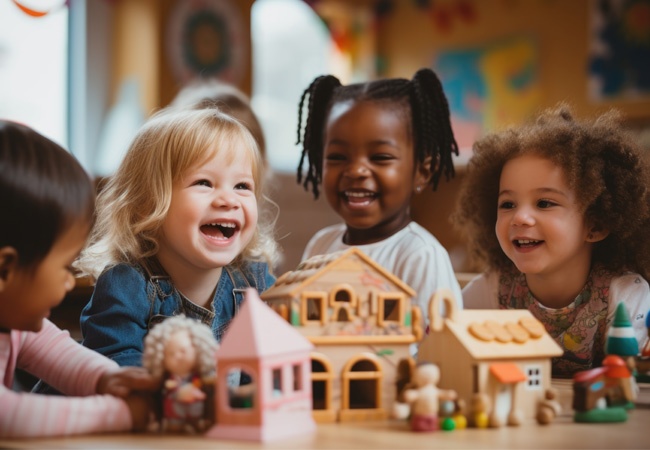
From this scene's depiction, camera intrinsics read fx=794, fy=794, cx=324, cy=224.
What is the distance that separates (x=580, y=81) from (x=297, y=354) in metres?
4.65

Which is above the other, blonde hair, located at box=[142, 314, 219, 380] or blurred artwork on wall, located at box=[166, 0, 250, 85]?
blurred artwork on wall, located at box=[166, 0, 250, 85]

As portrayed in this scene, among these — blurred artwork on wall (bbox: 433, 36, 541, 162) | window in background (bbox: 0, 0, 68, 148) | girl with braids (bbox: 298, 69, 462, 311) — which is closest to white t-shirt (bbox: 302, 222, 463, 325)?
girl with braids (bbox: 298, 69, 462, 311)

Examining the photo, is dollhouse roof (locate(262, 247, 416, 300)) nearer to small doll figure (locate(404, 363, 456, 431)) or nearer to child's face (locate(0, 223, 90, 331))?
small doll figure (locate(404, 363, 456, 431))

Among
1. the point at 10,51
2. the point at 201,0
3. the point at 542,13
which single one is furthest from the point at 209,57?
the point at 542,13

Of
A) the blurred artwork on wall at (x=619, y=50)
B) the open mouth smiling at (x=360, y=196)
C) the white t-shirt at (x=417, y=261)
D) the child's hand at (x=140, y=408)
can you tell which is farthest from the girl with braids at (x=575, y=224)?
the blurred artwork on wall at (x=619, y=50)

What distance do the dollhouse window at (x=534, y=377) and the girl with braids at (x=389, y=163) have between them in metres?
0.67

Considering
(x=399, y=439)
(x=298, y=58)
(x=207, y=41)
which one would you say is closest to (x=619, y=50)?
(x=298, y=58)

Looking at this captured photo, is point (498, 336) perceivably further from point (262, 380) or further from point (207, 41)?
point (207, 41)

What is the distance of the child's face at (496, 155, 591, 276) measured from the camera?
4.62ft

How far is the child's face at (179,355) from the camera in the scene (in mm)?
899

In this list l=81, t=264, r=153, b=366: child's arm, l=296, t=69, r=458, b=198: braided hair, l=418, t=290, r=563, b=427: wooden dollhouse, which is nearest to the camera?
l=418, t=290, r=563, b=427: wooden dollhouse

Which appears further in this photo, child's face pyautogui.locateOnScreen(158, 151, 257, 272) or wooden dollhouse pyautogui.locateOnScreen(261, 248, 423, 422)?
child's face pyautogui.locateOnScreen(158, 151, 257, 272)

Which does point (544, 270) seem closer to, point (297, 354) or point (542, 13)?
point (297, 354)

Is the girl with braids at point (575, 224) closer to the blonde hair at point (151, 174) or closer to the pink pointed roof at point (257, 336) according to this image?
the blonde hair at point (151, 174)
